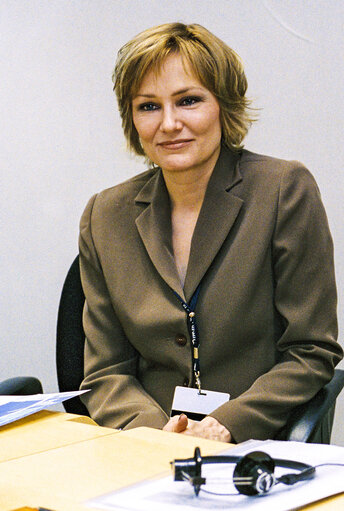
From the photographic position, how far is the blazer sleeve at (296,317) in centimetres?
174

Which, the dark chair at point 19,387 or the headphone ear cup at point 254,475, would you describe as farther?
the dark chair at point 19,387

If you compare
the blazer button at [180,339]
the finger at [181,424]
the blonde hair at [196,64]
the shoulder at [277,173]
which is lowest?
the finger at [181,424]

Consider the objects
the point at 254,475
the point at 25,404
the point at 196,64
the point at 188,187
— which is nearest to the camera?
the point at 254,475

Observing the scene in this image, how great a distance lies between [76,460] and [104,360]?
2.85 feet

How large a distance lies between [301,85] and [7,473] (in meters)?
2.06

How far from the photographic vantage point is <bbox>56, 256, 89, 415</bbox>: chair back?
79.5 inches

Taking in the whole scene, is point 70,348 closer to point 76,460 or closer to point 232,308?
point 232,308

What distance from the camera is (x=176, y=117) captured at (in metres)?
1.87

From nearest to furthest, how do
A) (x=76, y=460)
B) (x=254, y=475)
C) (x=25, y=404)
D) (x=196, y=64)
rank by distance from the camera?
1. (x=254, y=475)
2. (x=76, y=460)
3. (x=25, y=404)
4. (x=196, y=64)

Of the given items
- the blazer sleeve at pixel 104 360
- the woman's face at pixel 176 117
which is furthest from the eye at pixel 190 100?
the blazer sleeve at pixel 104 360

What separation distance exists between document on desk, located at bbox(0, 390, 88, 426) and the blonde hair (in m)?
0.85

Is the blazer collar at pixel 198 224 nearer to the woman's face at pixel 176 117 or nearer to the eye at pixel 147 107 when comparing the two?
→ the woman's face at pixel 176 117

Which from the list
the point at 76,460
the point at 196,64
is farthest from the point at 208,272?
the point at 76,460

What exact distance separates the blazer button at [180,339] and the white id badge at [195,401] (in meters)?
0.11
